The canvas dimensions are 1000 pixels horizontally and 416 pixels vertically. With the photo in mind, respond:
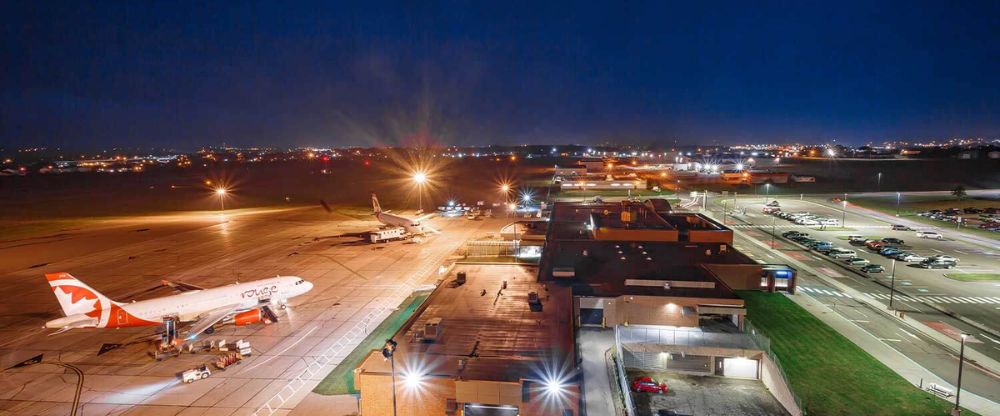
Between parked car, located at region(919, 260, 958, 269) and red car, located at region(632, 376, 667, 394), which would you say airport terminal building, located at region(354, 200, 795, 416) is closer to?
red car, located at region(632, 376, 667, 394)

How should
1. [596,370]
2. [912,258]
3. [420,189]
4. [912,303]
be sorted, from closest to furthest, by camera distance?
[596,370]
[912,303]
[912,258]
[420,189]

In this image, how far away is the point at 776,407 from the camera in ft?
86.3

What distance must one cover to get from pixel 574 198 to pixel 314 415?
9708cm

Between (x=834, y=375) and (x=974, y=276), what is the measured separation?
115 ft

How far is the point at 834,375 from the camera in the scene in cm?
2844

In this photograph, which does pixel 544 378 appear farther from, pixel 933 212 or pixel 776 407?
pixel 933 212

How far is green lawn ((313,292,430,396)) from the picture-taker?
2723cm

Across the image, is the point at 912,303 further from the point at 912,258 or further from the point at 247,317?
the point at 247,317

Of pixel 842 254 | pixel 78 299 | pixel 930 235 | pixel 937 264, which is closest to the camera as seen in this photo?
pixel 78 299

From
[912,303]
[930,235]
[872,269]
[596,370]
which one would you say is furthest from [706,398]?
[930,235]

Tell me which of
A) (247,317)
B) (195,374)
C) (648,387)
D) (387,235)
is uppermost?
(387,235)

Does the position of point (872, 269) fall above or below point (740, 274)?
below

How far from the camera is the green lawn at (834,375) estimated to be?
25.1m

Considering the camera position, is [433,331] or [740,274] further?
[740,274]
